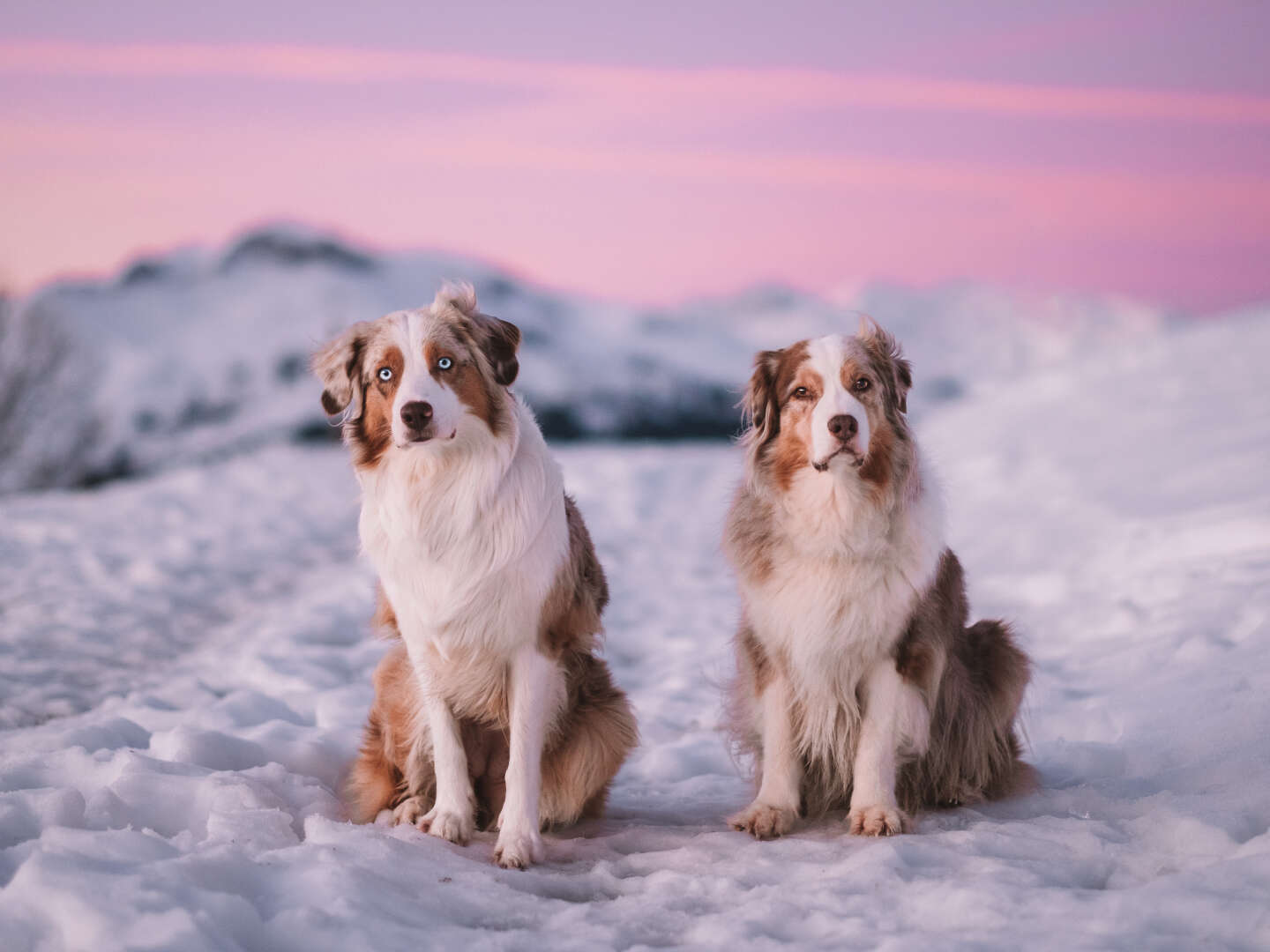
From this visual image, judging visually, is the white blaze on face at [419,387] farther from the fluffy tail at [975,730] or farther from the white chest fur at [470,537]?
the fluffy tail at [975,730]

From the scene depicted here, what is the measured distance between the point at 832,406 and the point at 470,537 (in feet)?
4.24

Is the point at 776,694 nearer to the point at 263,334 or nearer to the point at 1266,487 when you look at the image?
the point at 1266,487

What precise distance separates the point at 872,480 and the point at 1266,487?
666cm

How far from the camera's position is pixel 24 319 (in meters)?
23.8

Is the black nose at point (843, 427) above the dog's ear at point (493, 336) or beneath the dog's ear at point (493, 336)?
beneath

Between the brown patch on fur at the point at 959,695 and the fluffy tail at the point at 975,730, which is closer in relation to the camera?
the brown patch on fur at the point at 959,695

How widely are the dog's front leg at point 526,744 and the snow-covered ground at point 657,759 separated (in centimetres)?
17

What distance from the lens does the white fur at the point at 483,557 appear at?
3770 mm

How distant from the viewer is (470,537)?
377cm

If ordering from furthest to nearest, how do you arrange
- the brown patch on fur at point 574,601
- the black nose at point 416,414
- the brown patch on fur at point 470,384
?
the brown patch on fur at point 574,601 → the brown patch on fur at point 470,384 → the black nose at point 416,414

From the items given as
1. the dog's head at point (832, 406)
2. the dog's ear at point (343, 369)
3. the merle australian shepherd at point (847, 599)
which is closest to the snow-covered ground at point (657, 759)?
the merle australian shepherd at point (847, 599)

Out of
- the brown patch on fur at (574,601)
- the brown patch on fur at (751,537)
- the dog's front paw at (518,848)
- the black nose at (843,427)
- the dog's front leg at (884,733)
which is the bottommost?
the dog's front paw at (518,848)

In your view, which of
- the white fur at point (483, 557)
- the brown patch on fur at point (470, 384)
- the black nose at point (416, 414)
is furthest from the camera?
the white fur at point (483, 557)

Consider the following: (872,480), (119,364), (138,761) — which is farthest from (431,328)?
(119,364)
